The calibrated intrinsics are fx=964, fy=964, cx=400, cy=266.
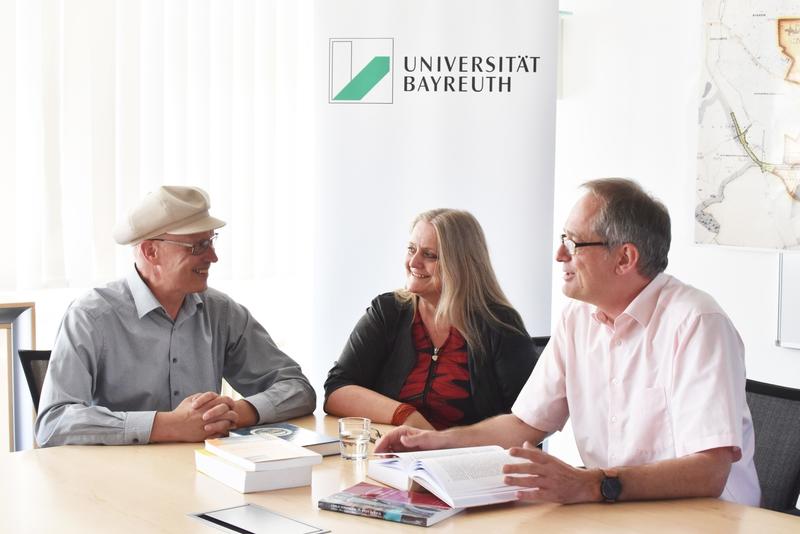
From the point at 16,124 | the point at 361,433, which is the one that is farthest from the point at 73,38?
the point at 361,433

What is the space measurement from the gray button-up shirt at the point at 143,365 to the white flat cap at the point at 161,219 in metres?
0.12

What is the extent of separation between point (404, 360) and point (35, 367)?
112 centimetres

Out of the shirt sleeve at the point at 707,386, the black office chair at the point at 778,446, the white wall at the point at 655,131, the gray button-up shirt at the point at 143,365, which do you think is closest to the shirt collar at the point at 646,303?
the shirt sleeve at the point at 707,386

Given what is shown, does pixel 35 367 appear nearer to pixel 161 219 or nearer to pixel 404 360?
pixel 161 219

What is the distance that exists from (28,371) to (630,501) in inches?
67.8

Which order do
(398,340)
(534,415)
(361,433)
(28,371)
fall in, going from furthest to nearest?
(398,340) < (28,371) < (534,415) < (361,433)

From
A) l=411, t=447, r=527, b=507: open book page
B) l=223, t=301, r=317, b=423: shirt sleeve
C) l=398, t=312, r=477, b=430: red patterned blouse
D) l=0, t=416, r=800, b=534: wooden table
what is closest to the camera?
l=0, t=416, r=800, b=534: wooden table

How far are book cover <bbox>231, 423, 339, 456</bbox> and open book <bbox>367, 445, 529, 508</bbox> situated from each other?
189mm

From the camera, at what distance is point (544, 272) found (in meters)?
3.94

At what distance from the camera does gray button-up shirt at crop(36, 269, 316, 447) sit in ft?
7.99

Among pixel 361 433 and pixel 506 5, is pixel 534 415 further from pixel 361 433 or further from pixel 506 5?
pixel 506 5

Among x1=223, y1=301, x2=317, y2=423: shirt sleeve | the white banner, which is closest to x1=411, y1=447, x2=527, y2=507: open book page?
x1=223, y1=301, x2=317, y2=423: shirt sleeve

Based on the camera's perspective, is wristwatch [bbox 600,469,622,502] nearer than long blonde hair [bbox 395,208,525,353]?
Yes

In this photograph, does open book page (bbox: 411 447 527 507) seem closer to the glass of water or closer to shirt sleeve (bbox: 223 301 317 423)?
the glass of water
